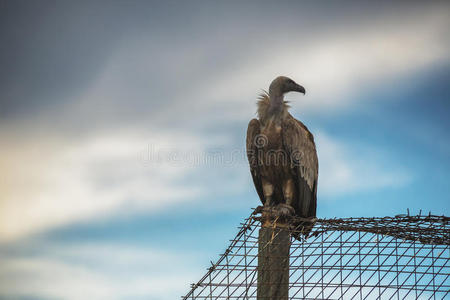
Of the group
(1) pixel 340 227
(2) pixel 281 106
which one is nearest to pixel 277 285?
(1) pixel 340 227

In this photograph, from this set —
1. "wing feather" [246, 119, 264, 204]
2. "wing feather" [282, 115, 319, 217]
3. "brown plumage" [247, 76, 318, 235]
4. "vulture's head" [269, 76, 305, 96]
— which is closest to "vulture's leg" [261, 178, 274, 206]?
"brown plumage" [247, 76, 318, 235]

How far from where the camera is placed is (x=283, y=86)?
9.62m

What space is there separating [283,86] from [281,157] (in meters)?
1.24

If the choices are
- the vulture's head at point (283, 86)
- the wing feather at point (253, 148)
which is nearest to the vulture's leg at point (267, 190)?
the wing feather at point (253, 148)

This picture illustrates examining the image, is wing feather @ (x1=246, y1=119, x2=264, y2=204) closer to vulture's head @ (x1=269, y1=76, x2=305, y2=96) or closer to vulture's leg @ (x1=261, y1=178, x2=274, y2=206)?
vulture's leg @ (x1=261, y1=178, x2=274, y2=206)

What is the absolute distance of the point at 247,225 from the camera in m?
7.38

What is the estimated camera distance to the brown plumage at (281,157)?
9.14 m

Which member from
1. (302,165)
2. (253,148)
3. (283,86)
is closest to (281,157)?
(302,165)

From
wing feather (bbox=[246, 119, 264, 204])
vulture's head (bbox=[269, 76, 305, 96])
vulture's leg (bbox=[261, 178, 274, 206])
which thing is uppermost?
vulture's head (bbox=[269, 76, 305, 96])

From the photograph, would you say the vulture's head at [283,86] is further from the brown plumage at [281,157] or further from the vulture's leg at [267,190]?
the vulture's leg at [267,190]

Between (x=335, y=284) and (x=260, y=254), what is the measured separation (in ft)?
3.19

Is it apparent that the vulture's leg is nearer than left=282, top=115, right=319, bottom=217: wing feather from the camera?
No

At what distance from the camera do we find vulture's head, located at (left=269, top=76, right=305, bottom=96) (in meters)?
9.54

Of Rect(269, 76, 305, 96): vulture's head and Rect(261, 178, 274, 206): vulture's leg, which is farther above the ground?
Rect(269, 76, 305, 96): vulture's head
